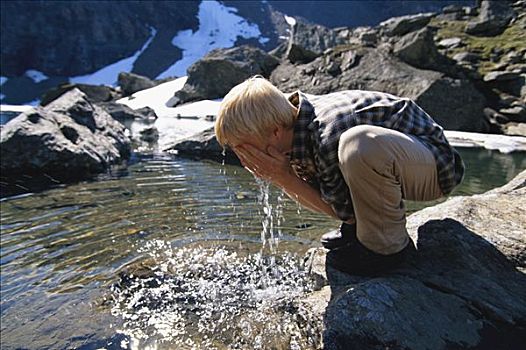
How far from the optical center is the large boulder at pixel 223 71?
3672cm

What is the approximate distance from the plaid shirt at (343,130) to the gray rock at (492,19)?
131 ft

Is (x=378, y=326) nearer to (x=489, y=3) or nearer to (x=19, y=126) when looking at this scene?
(x=19, y=126)

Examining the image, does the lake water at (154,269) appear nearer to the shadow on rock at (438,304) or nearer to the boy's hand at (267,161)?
the shadow on rock at (438,304)

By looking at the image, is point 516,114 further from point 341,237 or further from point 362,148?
point 362,148

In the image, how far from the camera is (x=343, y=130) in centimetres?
249

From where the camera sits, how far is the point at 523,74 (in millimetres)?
24859

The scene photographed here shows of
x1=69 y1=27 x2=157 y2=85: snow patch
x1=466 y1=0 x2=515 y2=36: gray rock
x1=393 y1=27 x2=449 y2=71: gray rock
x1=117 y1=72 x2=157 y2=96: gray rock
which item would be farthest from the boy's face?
x1=69 y1=27 x2=157 y2=85: snow patch

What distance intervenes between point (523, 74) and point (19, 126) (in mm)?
25357

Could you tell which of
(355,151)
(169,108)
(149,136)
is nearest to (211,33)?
(169,108)

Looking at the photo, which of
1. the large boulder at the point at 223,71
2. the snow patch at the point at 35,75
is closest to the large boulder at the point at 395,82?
the large boulder at the point at 223,71

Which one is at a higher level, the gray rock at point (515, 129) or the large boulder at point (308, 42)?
the large boulder at point (308, 42)

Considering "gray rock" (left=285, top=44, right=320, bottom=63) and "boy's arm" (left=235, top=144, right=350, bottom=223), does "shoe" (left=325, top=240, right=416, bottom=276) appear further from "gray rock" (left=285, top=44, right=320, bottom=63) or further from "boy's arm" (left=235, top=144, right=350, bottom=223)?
"gray rock" (left=285, top=44, right=320, bottom=63)

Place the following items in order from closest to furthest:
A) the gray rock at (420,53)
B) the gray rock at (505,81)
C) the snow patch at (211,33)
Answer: the gray rock at (505,81) < the gray rock at (420,53) < the snow patch at (211,33)

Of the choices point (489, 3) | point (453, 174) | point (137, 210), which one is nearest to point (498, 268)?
point (453, 174)
